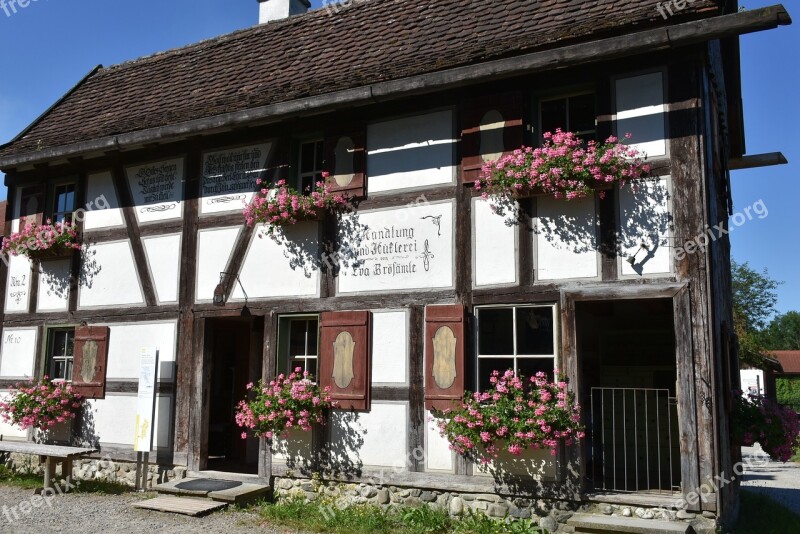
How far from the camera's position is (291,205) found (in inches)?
358

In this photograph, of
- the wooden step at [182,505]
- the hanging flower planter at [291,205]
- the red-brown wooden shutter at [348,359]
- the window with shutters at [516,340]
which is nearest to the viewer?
the window with shutters at [516,340]

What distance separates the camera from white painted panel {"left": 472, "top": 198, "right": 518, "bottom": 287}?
319 inches

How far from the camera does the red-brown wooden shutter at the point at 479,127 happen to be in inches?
322

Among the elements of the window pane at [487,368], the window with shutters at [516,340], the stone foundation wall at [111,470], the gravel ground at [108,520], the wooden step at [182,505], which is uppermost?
the window with shutters at [516,340]

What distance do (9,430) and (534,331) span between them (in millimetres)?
8556

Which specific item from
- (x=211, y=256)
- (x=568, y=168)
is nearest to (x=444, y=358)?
(x=568, y=168)

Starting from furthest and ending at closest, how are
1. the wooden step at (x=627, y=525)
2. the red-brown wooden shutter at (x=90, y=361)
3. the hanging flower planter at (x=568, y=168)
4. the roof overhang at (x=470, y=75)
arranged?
the red-brown wooden shutter at (x=90, y=361) < the hanging flower planter at (x=568, y=168) < the roof overhang at (x=470, y=75) < the wooden step at (x=627, y=525)

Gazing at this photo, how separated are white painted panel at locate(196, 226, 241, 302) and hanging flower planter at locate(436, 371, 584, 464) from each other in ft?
13.0

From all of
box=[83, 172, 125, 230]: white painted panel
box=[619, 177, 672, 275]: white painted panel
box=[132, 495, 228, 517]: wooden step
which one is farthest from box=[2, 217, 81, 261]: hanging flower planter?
box=[619, 177, 672, 275]: white painted panel

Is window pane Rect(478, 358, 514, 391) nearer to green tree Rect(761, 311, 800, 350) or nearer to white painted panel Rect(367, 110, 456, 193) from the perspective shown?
white painted panel Rect(367, 110, 456, 193)

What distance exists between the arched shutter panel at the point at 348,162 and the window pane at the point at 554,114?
7.29 ft

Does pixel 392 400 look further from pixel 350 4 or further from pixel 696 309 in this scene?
pixel 350 4

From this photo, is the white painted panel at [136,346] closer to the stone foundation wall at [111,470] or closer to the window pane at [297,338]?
the stone foundation wall at [111,470]

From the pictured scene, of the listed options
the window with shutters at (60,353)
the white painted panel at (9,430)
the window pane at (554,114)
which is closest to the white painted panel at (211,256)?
the window with shutters at (60,353)
